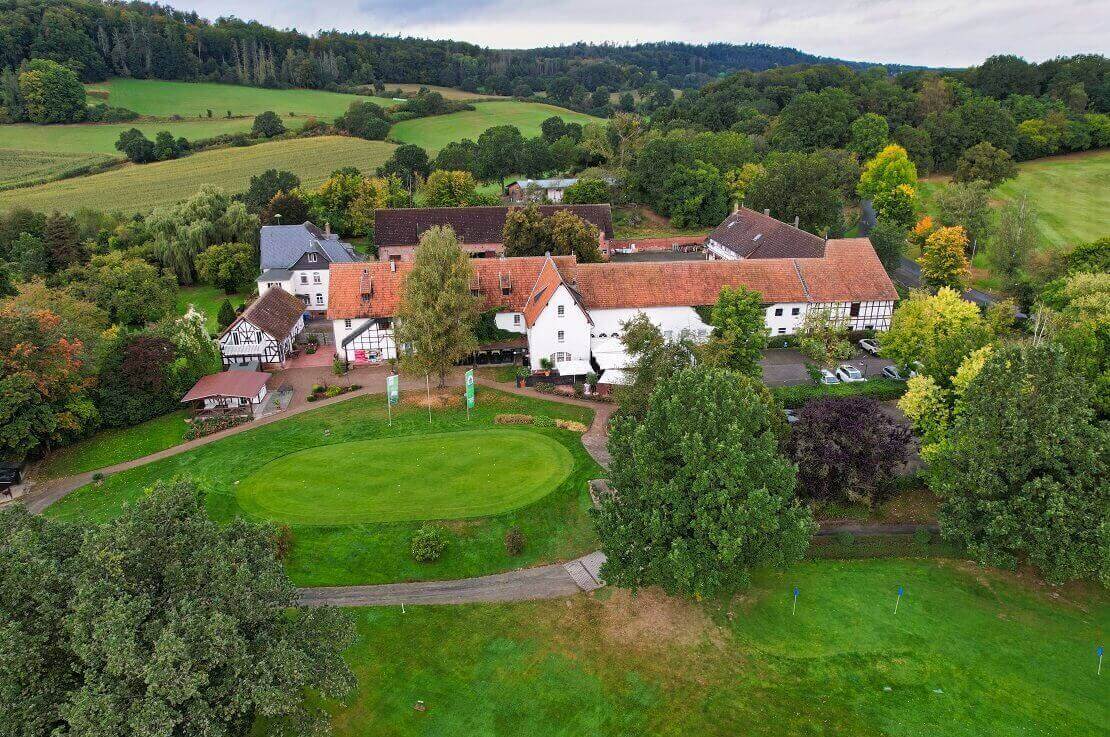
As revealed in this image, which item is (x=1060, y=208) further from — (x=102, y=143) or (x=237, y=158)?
(x=102, y=143)

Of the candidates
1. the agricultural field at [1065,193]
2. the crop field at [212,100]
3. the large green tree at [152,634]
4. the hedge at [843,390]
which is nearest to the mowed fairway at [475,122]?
the crop field at [212,100]

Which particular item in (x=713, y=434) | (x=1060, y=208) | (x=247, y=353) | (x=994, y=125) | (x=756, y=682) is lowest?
(x=756, y=682)

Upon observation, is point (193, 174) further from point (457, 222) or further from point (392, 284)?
point (392, 284)

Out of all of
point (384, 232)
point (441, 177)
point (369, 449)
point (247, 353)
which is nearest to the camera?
point (369, 449)

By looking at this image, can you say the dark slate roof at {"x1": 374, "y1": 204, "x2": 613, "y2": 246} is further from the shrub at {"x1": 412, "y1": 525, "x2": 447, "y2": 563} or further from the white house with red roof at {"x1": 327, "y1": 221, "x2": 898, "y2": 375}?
the shrub at {"x1": 412, "y1": 525, "x2": 447, "y2": 563}

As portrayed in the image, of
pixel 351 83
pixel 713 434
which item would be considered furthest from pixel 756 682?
pixel 351 83
